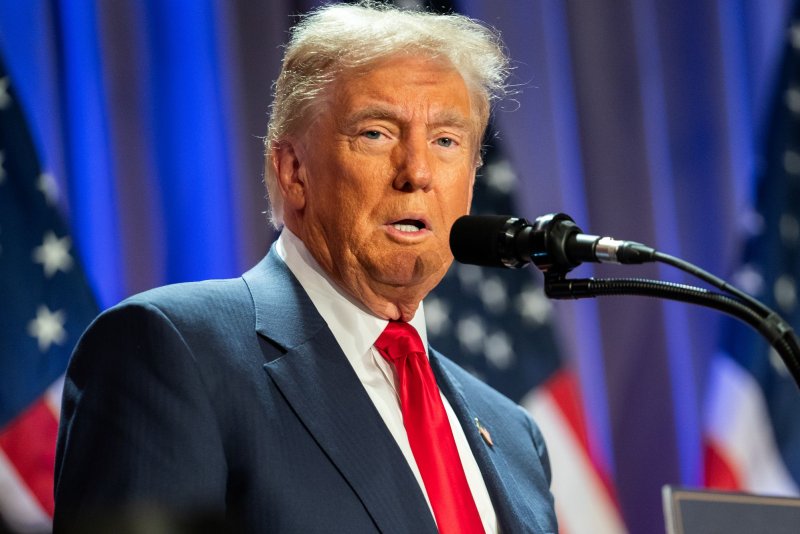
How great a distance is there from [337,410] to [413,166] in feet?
1.64

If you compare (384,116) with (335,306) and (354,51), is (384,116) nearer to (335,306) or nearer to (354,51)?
(354,51)

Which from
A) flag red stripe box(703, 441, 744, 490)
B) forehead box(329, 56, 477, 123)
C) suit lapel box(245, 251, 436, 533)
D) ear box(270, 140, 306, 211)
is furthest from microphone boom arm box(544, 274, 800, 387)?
flag red stripe box(703, 441, 744, 490)

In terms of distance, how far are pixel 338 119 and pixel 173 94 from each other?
1083mm

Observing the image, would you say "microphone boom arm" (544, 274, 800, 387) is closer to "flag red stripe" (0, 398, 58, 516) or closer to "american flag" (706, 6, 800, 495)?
"flag red stripe" (0, 398, 58, 516)

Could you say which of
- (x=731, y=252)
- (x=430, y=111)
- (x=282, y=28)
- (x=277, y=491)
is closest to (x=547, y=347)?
(x=731, y=252)

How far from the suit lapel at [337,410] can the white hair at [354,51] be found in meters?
0.43

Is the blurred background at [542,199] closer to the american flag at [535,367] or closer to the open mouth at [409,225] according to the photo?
the american flag at [535,367]

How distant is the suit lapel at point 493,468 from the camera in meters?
2.05

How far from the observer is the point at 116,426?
64.4 inches

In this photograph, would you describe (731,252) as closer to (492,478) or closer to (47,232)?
(492,478)

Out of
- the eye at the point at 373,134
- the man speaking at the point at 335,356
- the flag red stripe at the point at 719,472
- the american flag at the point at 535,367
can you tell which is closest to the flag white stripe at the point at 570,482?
the american flag at the point at 535,367

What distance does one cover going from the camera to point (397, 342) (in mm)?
2072

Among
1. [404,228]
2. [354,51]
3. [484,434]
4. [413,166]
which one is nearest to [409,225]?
[404,228]

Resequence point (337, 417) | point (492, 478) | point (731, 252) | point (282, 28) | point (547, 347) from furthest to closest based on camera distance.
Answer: point (731, 252) → point (547, 347) → point (282, 28) → point (492, 478) → point (337, 417)
